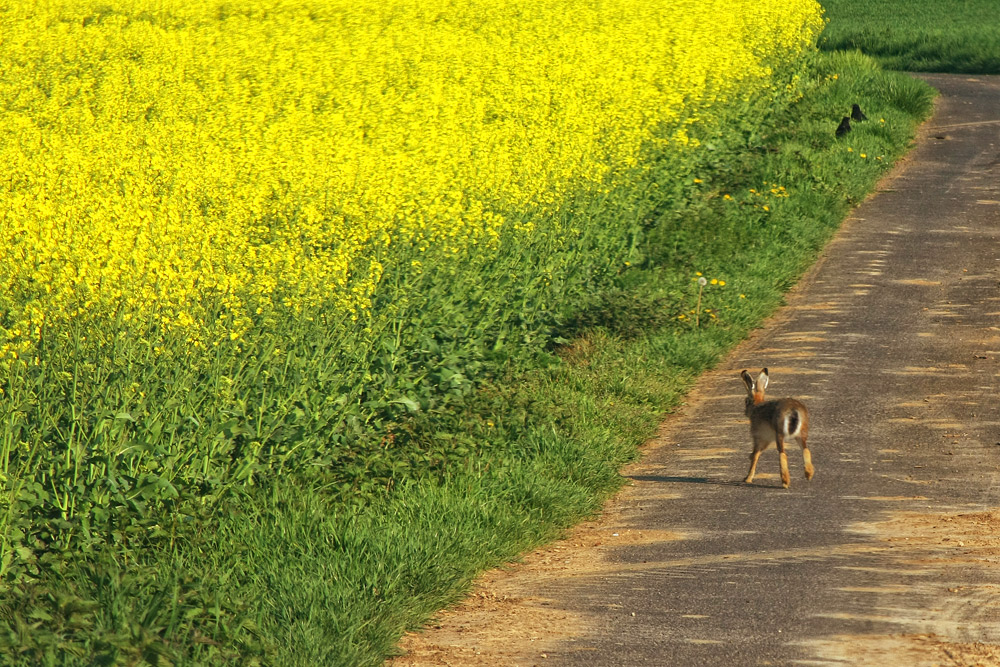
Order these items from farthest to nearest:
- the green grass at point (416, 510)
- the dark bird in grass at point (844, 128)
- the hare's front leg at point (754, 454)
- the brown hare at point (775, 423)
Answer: the dark bird in grass at point (844, 128)
the hare's front leg at point (754, 454)
the brown hare at point (775, 423)
the green grass at point (416, 510)

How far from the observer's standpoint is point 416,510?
7645mm

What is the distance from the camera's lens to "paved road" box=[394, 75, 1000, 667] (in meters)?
6.16

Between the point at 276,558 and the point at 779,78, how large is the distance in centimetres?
1633

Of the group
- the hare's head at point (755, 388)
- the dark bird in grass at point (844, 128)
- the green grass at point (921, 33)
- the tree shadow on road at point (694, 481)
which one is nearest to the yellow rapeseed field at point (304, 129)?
the dark bird in grass at point (844, 128)

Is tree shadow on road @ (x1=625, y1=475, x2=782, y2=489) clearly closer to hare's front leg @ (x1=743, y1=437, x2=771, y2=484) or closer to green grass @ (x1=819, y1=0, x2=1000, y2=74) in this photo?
hare's front leg @ (x1=743, y1=437, x2=771, y2=484)

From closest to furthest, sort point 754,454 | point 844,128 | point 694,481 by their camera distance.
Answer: point 754,454 → point 694,481 → point 844,128

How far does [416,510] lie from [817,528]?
6.74 feet

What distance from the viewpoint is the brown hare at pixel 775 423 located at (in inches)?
320

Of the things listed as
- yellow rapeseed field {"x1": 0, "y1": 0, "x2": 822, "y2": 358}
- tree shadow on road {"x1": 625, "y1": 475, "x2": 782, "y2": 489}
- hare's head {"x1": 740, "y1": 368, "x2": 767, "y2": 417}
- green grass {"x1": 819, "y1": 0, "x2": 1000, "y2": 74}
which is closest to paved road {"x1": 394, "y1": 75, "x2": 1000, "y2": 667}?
tree shadow on road {"x1": 625, "y1": 475, "x2": 782, "y2": 489}

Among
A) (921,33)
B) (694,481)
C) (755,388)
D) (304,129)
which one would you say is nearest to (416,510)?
(694,481)

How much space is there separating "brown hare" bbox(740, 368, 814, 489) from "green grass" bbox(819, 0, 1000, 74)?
72.8ft

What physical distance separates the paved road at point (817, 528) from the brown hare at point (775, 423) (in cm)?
15

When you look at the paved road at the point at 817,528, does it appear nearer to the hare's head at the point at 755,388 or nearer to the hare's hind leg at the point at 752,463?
the hare's hind leg at the point at 752,463

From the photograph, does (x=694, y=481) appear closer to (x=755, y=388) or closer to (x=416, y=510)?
(x=755, y=388)
